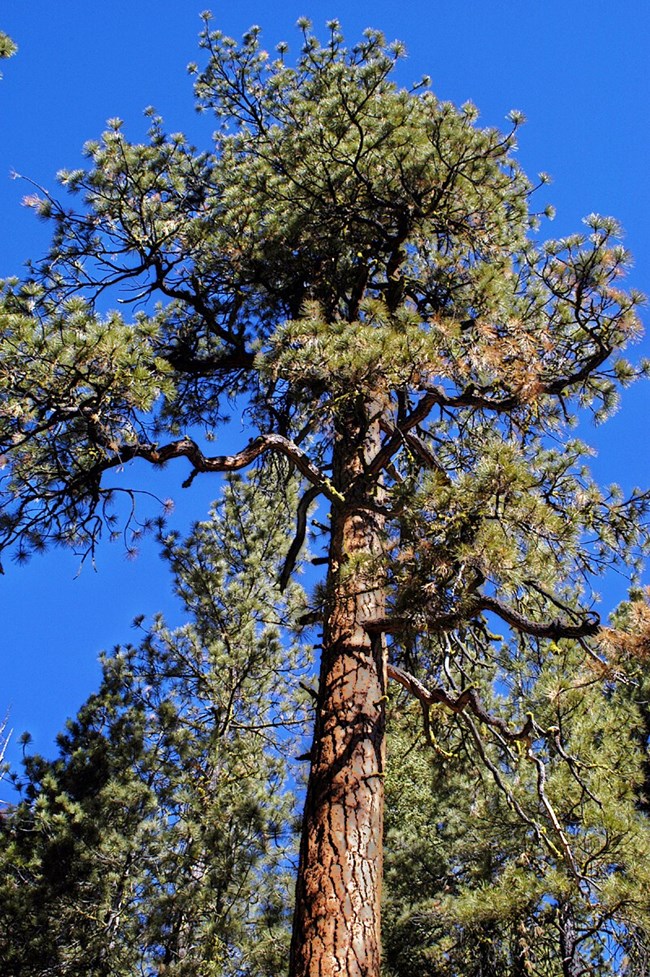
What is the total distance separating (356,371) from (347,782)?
7.17ft

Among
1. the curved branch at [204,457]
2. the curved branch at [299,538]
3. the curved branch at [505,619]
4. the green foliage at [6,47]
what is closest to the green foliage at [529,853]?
the curved branch at [505,619]

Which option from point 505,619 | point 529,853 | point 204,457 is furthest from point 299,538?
point 529,853

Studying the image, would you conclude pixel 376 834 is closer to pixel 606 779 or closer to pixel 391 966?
pixel 606 779

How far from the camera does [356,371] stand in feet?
14.3

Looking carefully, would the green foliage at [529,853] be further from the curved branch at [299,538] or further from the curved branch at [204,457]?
the curved branch at [204,457]

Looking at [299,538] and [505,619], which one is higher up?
[299,538]

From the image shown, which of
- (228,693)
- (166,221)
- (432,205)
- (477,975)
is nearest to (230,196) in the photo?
(166,221)

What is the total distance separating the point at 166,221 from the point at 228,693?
4.76m

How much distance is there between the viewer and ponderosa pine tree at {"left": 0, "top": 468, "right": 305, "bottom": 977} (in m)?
6.89

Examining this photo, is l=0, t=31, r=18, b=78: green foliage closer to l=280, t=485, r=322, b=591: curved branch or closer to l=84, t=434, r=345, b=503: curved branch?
l=84, t=434, r=345, b=503: curved branch

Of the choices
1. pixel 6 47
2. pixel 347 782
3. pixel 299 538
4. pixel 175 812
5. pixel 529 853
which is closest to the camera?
pixel 6 47

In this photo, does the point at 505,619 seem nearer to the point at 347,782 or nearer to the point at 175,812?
the point at 347,782

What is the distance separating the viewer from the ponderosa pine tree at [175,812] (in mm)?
6891

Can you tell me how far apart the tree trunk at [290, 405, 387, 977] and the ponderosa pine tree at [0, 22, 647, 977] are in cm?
1
